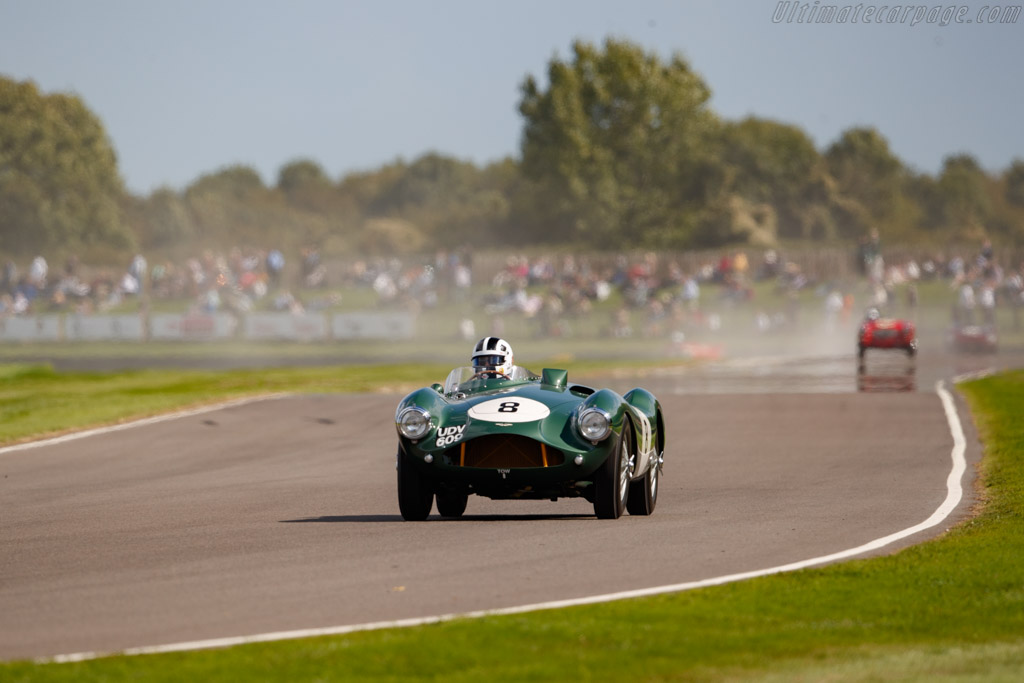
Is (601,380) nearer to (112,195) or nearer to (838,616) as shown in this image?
(838,616)

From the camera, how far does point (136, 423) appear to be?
24078 mm

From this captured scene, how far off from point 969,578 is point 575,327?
1840 inches

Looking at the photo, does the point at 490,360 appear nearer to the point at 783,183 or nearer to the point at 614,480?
the point at 614,480

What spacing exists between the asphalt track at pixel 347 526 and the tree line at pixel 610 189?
2352 inches

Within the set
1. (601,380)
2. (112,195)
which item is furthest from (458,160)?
(601,380)

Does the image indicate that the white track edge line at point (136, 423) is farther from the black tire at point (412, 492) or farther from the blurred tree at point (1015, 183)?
the blurred tree at point (1015, 183)

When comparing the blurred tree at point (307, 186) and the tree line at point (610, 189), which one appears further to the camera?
the blurred tree at point (307, 186)

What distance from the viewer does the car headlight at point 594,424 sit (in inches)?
455

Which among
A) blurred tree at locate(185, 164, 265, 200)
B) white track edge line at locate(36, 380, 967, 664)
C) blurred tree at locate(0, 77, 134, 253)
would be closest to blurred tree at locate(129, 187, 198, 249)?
blurred tree at locate(0, 77, 134, 253)

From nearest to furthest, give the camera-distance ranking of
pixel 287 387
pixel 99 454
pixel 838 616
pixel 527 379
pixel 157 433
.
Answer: pixel 838 616 < pixel 527 379 < pixel 99 454 < pixel 157 433 < pixel 287 387

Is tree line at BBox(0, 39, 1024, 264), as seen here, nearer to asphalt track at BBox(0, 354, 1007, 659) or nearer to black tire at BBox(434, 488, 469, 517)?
asphalt track at BBox(0, 354, 1007, 659)

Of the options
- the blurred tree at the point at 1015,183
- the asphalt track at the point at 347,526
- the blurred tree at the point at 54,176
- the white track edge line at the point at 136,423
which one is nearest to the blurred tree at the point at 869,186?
the blurred tree at the point at 1015,183

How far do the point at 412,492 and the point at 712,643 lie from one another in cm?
530

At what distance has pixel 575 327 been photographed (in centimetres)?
5569
